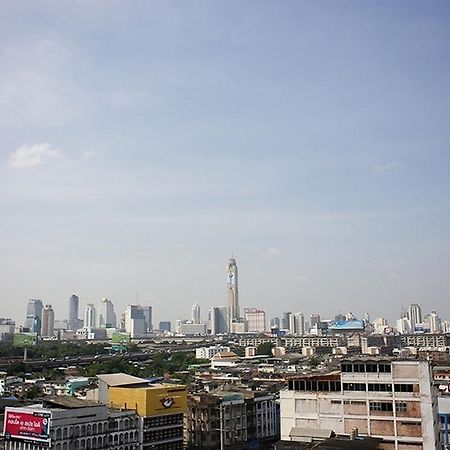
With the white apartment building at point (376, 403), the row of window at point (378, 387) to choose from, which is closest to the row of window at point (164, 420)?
the white apartment building at point (376, 403)

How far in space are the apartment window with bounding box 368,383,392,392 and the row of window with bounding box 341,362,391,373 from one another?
2.41ft

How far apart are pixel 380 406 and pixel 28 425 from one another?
20.4 meters

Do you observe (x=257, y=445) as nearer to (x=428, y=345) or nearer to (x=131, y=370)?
(x=131, y=370)

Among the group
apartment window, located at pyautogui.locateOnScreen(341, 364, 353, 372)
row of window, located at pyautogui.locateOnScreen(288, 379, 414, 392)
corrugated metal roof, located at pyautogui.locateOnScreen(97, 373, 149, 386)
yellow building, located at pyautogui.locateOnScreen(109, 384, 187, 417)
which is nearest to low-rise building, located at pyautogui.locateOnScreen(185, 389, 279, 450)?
yellow building, located at pyautogui.locateOnScreen(109, 384, 187, 417)

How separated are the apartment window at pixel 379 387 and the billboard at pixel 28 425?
60.9 ft

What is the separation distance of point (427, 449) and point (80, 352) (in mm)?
127875

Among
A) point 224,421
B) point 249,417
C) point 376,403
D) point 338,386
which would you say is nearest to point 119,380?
point 224,421

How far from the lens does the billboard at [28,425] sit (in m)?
32.8

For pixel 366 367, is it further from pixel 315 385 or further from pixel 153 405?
pixel 153 405

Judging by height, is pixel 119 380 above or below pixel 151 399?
above

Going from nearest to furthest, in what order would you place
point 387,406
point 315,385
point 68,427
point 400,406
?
point 400,406
point 387,406
point 68,427
point 315,385

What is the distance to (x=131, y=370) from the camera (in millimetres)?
96500

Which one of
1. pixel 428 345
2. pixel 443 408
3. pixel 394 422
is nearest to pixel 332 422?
pixel 394 422

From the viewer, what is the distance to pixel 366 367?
3394cm
